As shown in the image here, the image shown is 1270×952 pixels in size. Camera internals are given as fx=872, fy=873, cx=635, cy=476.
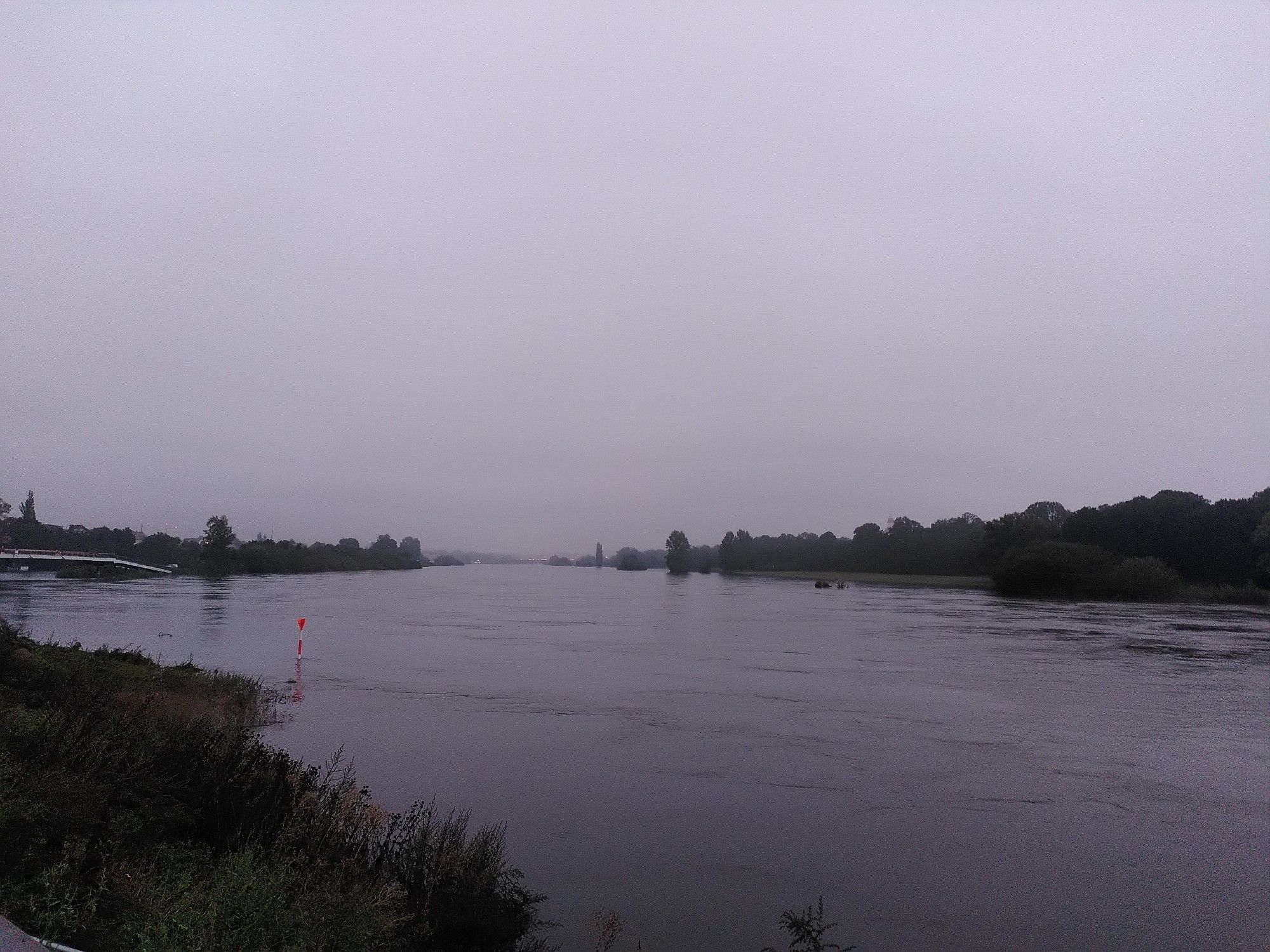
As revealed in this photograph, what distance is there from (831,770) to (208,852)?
10694 millimetres

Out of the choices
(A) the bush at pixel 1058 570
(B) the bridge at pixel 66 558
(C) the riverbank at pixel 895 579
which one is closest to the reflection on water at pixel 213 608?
(B) the bridge at pixel 66 558

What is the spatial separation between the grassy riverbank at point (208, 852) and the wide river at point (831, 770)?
4.60ft

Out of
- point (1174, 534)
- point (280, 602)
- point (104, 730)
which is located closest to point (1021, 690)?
point (104, 730)

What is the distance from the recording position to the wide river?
923 cm

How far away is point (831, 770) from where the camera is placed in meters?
14.8

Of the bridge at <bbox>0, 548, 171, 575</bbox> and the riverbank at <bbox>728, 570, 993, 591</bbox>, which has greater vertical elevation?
the bridge at <bbox>0, 548, 171, 575</bbox>

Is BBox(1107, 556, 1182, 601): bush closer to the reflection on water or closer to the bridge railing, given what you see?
the reflection on water

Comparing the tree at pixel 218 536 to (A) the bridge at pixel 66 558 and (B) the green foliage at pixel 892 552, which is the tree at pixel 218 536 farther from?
(B) the green foliage at pixel 892 552

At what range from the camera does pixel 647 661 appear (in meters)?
30.0

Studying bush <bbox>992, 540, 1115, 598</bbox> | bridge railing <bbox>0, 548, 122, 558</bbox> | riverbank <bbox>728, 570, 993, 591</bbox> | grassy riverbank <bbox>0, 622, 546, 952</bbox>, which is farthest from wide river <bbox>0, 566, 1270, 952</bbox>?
bridge railing <bbox>0, 548, 122, 558</bbox>

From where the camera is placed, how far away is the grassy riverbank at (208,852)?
4.81 meters

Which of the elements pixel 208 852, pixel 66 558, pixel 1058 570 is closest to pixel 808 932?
pixel 208 852

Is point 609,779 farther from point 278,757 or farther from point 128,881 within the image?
point 128,881

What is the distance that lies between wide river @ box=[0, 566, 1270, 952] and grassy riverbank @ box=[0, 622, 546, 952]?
4.60ft
